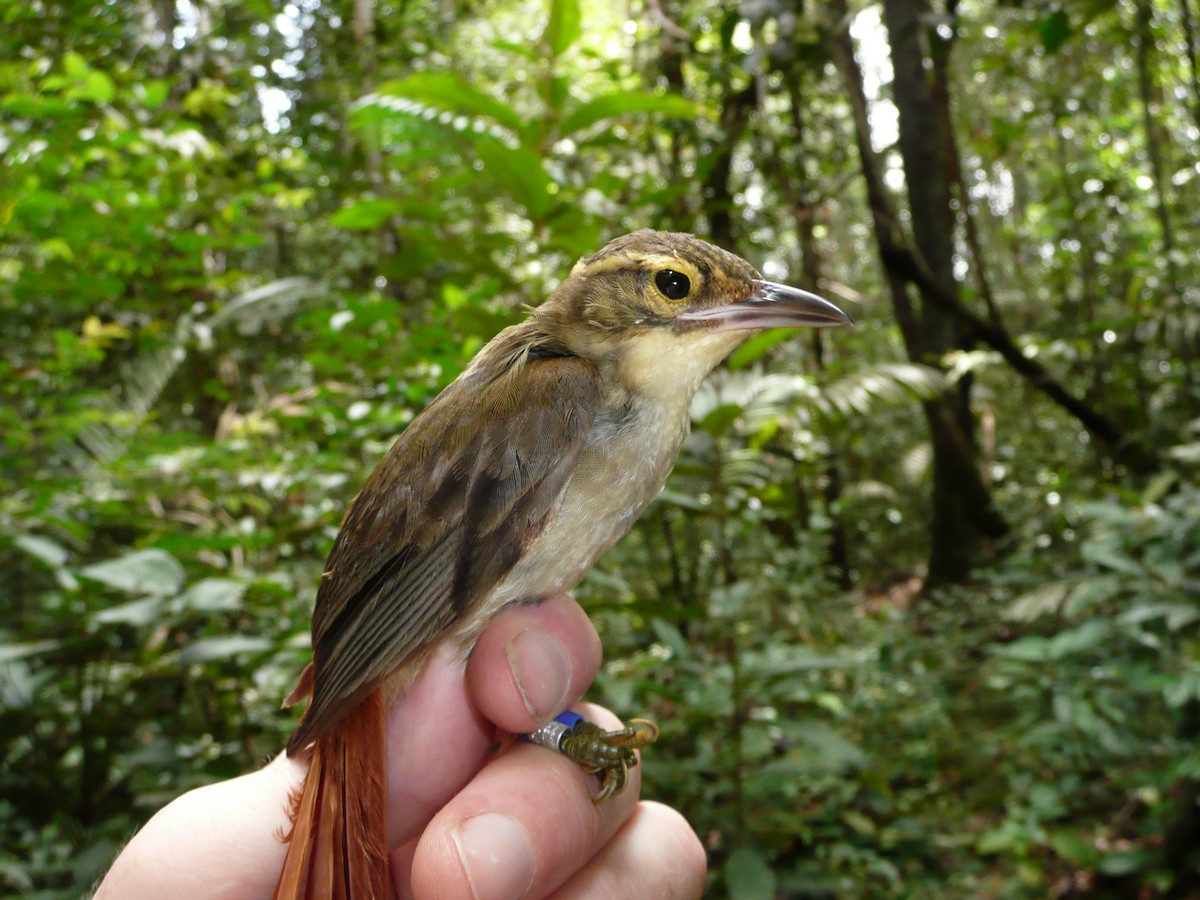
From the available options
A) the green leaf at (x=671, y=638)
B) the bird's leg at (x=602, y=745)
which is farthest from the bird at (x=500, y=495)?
the green leaf at (x=671, y=638)

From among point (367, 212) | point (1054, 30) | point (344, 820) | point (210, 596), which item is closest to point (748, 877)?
point (344, 820)

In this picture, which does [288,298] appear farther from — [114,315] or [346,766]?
[346,766]

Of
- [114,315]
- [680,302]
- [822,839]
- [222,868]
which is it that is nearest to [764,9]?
[680,302]

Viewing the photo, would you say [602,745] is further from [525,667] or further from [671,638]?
[671,638]

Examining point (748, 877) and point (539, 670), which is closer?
point (539, 670)

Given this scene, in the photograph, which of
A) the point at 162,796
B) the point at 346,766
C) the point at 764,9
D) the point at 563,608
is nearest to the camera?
the point at 346,766

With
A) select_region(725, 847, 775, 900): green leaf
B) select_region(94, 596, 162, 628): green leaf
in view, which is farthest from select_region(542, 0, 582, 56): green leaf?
select_region(725, 847, 775, 900): green leaf
